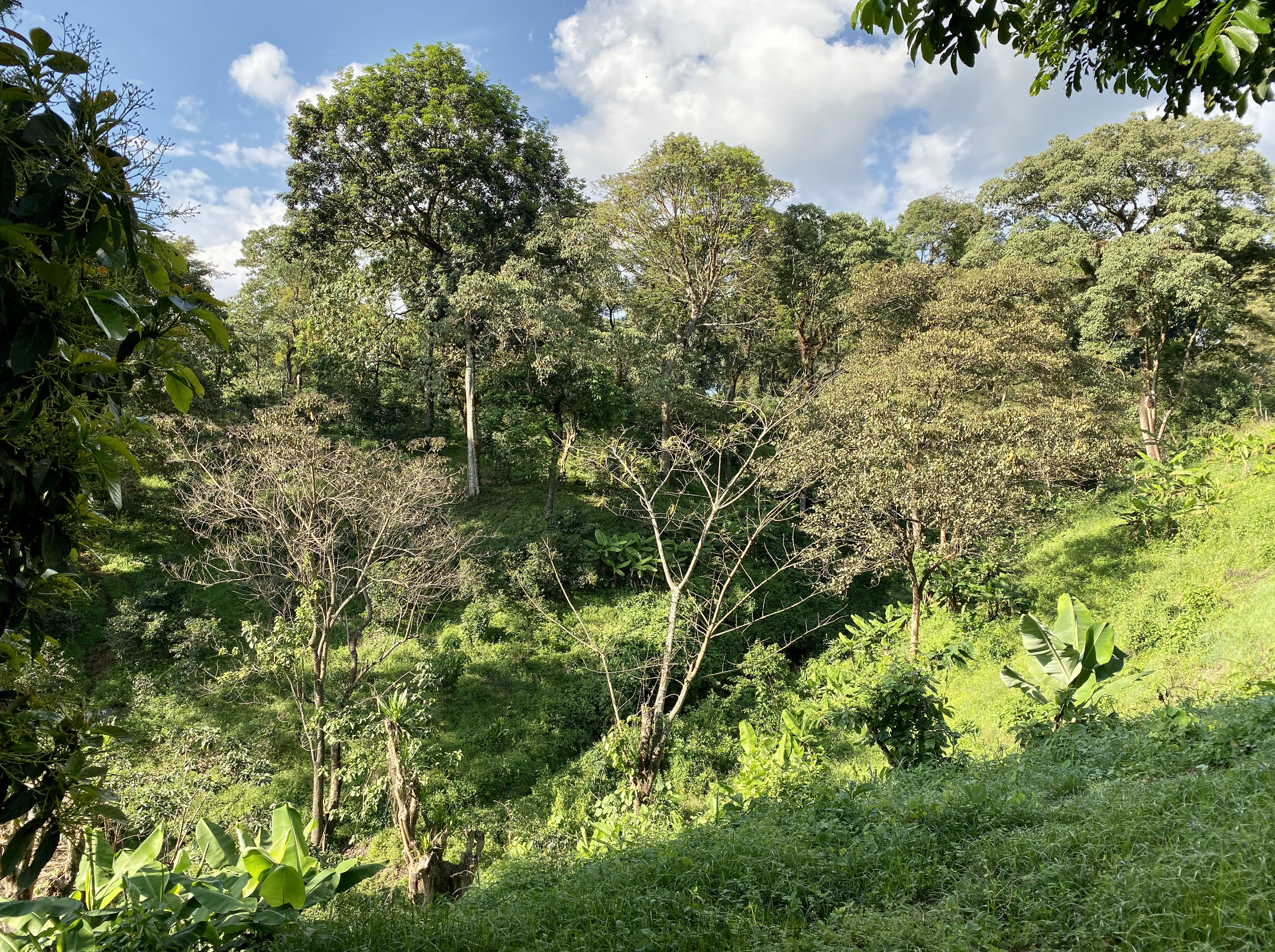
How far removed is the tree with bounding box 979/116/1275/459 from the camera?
13.8 metres

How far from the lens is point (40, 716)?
167cm

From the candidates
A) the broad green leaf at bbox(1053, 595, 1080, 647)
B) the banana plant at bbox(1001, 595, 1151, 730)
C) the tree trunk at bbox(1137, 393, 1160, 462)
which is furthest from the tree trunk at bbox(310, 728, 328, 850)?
the tree trunk at bbox(1137, 393, 1160, 462)

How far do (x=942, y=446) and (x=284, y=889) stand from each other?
9.30 meters

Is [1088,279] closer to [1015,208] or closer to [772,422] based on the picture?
[1015,208]

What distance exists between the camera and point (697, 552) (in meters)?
6.86

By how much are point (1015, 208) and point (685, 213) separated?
33.3 ft

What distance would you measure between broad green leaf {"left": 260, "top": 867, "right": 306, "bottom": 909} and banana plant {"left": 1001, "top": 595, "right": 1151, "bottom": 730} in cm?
579

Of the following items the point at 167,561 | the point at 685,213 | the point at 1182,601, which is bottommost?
the point at 1182,601

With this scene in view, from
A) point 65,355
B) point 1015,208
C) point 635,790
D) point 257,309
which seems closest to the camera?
point 65,355

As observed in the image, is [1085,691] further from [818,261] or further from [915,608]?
[818,261]

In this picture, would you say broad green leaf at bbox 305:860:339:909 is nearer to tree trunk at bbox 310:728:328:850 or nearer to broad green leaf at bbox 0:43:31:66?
broad green leaf at bbox 0:43:31:66

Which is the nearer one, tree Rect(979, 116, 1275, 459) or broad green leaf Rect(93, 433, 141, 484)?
broad green leaf Rect(93, 433, 141, 484)

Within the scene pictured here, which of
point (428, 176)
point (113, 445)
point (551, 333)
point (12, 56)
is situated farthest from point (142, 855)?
point (428, 176)

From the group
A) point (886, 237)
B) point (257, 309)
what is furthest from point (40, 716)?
point (886, 237)
